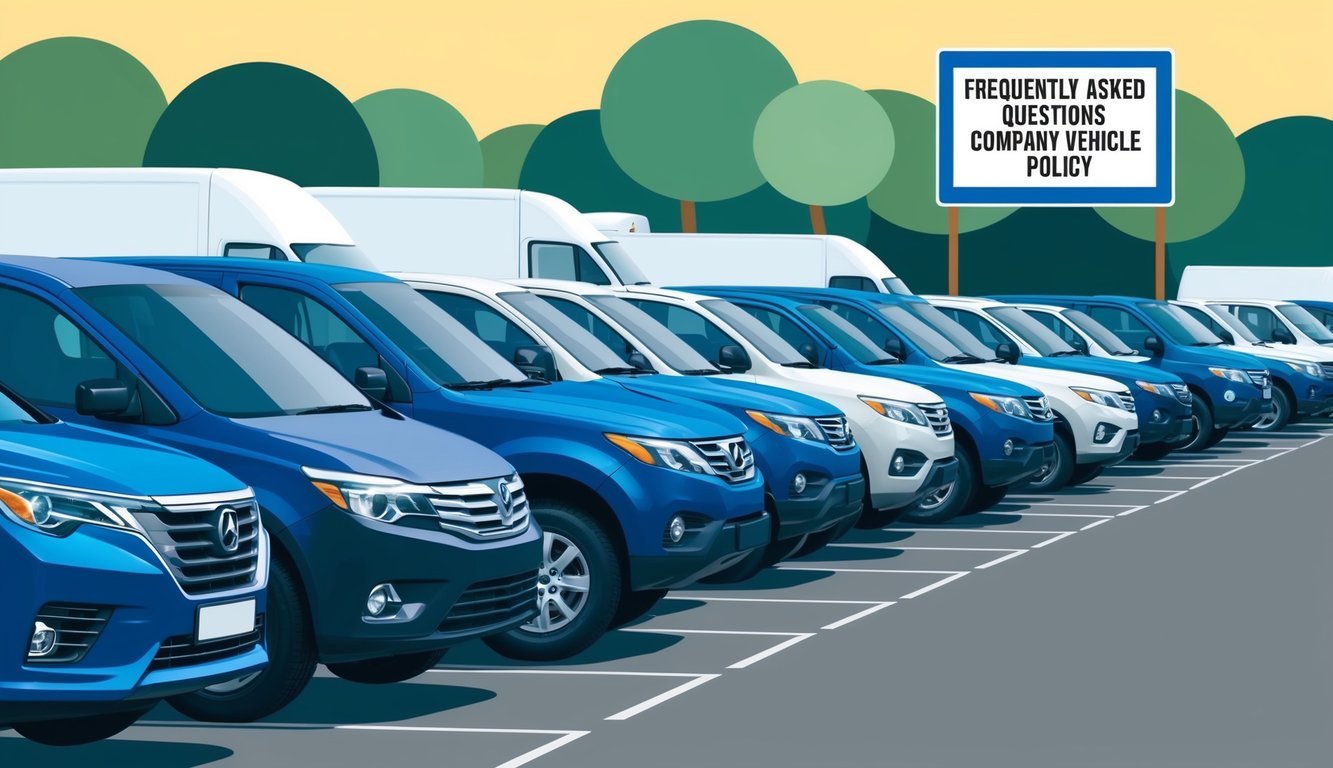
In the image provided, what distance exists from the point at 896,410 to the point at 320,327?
16.0 ft

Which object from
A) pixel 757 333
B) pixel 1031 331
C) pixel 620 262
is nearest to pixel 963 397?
pixel 757 333

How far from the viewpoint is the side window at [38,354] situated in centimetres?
949

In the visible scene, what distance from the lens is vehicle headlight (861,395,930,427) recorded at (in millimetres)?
Result: 15430

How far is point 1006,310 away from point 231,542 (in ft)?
55.0

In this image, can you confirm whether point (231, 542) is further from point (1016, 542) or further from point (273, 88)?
point (273, 88)

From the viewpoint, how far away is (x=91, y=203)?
68.9 ft

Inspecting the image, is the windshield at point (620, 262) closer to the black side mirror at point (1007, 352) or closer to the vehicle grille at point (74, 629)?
the black side mirror at point (1007, 352)

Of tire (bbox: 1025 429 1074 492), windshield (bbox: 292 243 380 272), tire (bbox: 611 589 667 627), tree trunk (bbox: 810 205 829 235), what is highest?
tree trunk (bbox: 810 205 829 235)

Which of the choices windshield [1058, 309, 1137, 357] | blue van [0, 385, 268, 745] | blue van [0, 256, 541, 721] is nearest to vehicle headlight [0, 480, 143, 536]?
→ blue van [0, 385, 268, 745]

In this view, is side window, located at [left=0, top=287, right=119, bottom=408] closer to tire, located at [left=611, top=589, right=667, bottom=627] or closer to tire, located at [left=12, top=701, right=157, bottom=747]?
tire, located at [left=12, top=701, right=157, bottom=747]

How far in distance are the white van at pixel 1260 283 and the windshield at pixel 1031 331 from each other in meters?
13.7

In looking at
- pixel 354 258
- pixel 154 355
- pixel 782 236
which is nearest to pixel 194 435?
pixel 154 355

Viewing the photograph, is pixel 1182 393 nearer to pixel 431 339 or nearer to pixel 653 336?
pixel 653 336

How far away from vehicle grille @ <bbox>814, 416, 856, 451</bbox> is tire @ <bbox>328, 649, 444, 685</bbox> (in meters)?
4.24
